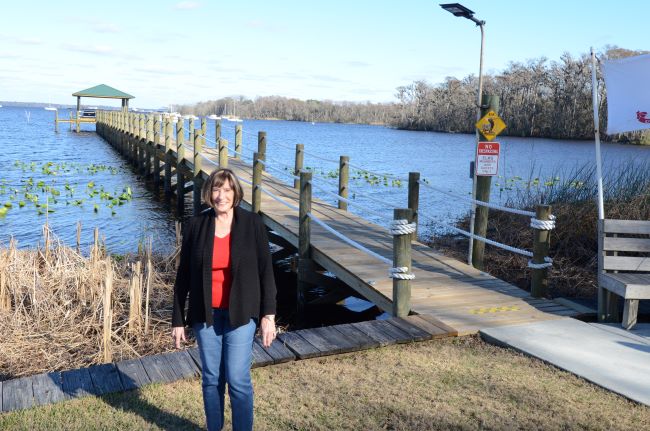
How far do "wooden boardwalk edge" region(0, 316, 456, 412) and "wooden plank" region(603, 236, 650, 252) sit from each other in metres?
1.84

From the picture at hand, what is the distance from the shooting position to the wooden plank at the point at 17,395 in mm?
3910

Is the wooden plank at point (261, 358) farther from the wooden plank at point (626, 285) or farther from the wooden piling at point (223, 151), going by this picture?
the wooden piling at point (223, 151)

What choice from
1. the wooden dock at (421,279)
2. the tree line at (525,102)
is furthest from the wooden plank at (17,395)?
the tree line at (525,102)

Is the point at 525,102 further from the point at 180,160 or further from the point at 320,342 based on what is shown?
the point at 320,342

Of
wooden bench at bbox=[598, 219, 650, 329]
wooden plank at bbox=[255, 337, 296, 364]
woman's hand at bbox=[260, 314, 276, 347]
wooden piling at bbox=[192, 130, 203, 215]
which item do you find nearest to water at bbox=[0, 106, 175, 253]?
wooden piling at bbox=[192, 130, 203, 215]

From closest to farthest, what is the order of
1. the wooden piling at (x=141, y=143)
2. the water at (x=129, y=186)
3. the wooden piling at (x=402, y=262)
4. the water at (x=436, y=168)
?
the wooden piling at (x=402, y=262), the water at (x=129, y=186), the water at (x=436, y=168), the wooden piling at (x=141, y=143)

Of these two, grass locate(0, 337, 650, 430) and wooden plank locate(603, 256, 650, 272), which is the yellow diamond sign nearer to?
wooden plank locate(603, 256, 650, 272)

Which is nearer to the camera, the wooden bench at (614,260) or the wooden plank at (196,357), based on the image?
the wooden plank at (196,357)

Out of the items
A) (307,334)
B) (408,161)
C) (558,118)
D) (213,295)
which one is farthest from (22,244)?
(558,118)

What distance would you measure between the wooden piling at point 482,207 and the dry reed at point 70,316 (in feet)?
12.9

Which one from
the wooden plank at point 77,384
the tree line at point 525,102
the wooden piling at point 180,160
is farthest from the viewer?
the tree line at point 525,102

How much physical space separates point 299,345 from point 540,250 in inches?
110

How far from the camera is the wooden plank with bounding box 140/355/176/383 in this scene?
431 centimetres

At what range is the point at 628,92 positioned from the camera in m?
6.03
